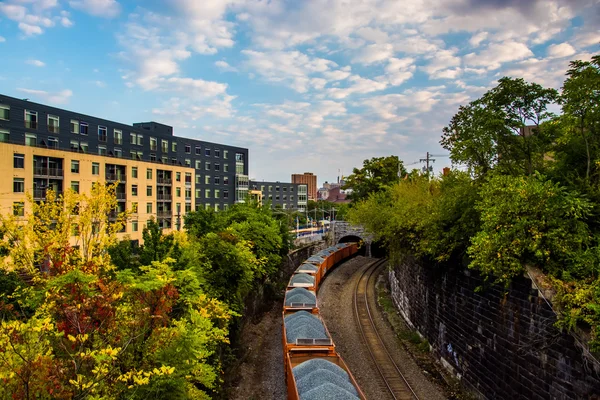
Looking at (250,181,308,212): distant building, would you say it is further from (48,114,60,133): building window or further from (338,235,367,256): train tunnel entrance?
(48,114,60,133): building window

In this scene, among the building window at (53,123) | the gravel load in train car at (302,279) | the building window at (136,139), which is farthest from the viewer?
the building window at (136,139)

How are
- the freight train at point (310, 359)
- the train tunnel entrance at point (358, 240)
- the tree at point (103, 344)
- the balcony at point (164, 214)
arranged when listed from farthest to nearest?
the train tunnel entrance at point (358, 240)
the balcony at point (164, 214)
the freight train at point (310, 359)
the tree at point (103, 344)

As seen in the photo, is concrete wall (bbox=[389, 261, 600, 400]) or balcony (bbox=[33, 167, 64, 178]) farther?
balcony (bbox=[33, 167, 64, 178])

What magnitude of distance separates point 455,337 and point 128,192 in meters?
36.0

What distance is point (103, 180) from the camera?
37844mm

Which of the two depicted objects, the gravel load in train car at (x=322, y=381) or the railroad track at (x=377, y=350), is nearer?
the gravel load in train car at (x=322, y=381)

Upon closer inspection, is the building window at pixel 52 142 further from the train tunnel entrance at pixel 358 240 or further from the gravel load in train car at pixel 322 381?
the train tunnel entrance at pixel 358 240

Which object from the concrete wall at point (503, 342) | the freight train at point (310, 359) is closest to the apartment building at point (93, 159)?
the freight train at point (310, 359)

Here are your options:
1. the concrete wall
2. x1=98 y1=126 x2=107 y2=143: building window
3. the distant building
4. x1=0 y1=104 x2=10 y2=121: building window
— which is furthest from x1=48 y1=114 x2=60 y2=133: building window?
the distant building

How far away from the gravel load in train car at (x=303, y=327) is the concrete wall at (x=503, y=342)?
6218mm

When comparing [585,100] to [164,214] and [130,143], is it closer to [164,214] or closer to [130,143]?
[164,214]

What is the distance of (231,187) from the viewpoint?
68.1 m

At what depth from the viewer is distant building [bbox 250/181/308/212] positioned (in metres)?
104

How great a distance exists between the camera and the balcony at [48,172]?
33125 mm
